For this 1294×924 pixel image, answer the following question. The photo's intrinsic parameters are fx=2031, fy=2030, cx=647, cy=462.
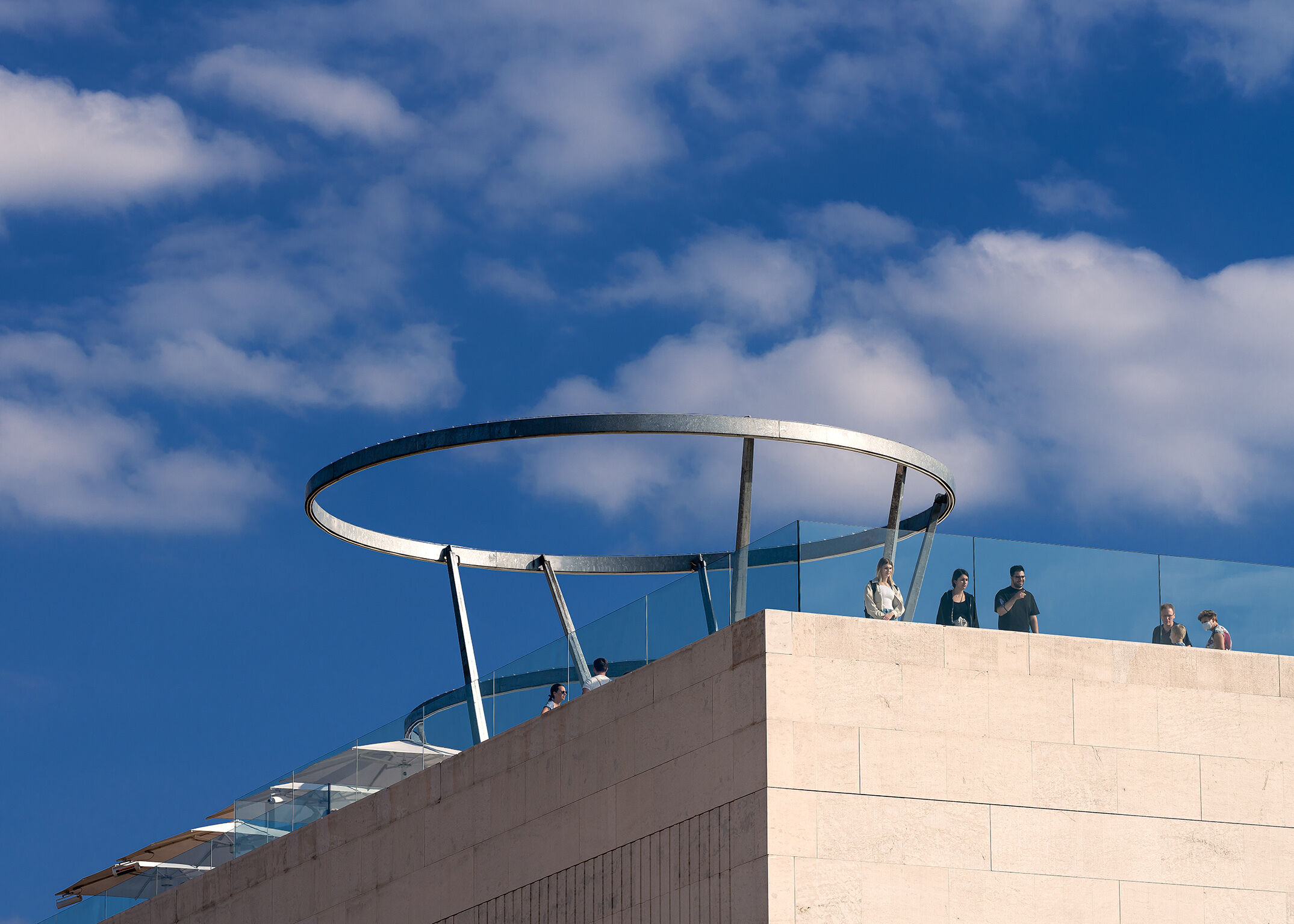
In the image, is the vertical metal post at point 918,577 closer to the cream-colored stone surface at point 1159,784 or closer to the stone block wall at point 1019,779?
the stone block wall at point 1019,779

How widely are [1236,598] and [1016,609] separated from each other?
13.7 ft

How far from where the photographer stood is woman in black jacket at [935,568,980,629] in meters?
28.0

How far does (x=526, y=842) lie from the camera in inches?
1210

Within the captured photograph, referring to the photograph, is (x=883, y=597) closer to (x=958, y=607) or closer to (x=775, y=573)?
(x=958, y=607)

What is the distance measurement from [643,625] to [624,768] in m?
2.20

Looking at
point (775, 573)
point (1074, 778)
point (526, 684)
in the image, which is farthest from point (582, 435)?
point (1074, 778)

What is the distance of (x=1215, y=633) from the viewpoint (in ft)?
98.3

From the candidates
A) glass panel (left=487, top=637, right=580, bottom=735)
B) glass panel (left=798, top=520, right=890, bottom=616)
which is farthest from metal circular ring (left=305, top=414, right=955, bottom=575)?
glass panel (left=487, top=637, right=580, bottom=735)

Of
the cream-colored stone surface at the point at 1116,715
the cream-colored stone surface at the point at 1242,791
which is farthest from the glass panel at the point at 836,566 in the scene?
the cream-colored stone surface at the point at 1242,791

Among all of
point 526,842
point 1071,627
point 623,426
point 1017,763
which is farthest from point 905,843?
point 623,426

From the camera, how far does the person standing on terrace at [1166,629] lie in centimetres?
2923

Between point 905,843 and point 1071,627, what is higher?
point 1071,627

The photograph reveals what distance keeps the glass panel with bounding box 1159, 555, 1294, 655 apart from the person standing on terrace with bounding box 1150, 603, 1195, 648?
100mm

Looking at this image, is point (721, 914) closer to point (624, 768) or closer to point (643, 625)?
point (624, 768)
